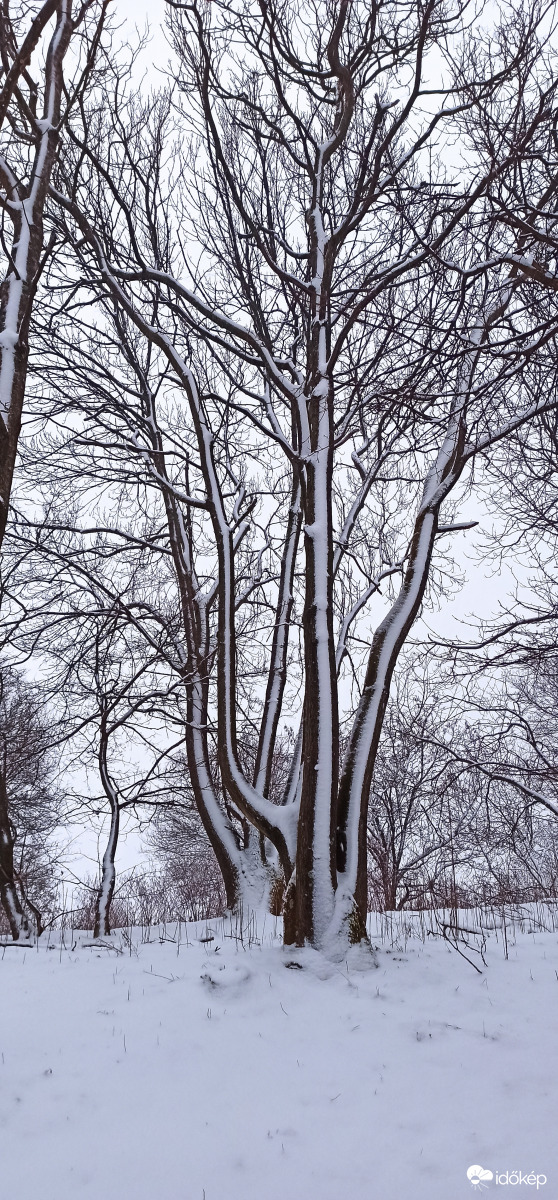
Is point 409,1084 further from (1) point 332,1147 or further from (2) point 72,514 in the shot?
(2) point 72,514

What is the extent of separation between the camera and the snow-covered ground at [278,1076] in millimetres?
2504

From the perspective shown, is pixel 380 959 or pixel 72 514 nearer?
pixel 380 959

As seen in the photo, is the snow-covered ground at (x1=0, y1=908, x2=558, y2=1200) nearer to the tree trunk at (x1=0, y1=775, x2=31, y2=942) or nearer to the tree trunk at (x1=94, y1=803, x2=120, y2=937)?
the tree trunk at (x1=94, y1=803, x2=120, y2=937)

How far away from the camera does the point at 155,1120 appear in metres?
2.79

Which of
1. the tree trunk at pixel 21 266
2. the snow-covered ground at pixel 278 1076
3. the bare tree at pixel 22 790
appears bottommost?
the snow-covered ground at pixel 278 1076

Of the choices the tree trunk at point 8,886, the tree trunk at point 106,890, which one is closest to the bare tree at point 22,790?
the tree trunk at point 8,886

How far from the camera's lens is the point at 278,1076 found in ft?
10.4

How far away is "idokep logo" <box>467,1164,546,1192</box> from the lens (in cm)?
240

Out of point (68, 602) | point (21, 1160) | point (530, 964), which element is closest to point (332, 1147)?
point (21, 1160)

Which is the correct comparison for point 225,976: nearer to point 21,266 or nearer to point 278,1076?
point 278,1076

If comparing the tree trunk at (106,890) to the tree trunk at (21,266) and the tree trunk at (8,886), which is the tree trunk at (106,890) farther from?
the tree trunk at (21,266)

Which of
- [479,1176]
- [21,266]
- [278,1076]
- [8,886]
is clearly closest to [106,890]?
[8,886]

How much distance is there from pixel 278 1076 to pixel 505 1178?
3.67ft

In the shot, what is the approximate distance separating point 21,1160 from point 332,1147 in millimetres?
1189
